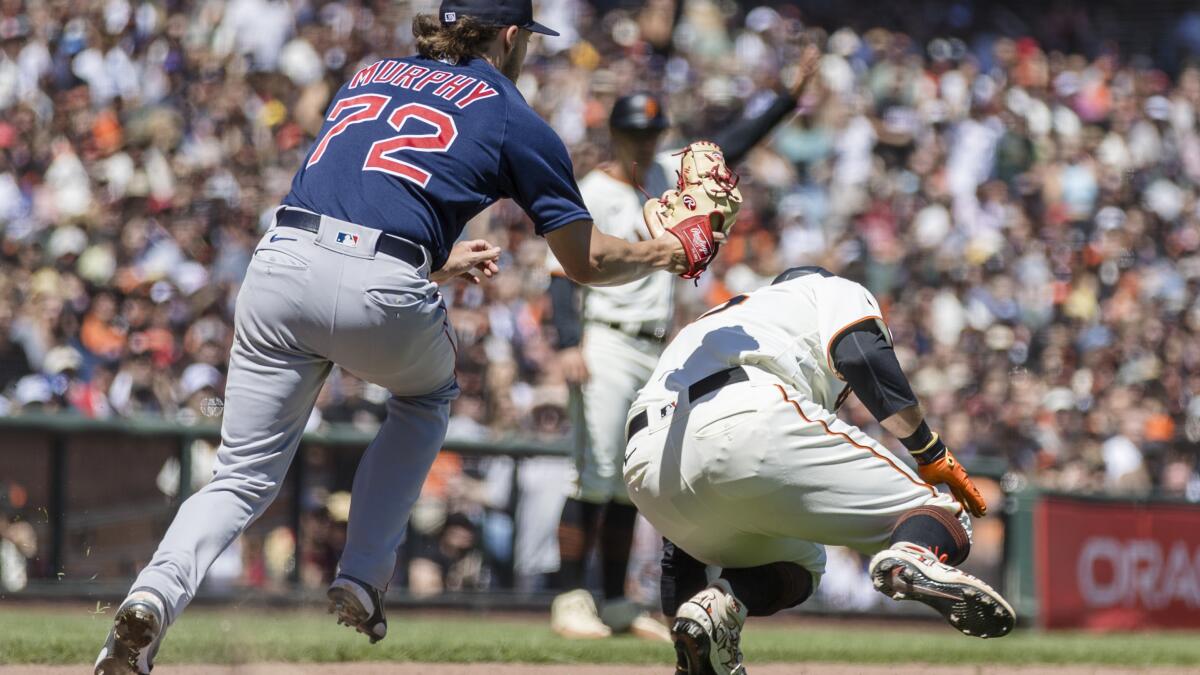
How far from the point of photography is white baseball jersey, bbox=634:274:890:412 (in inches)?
181

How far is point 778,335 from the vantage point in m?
4.69

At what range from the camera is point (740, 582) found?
16.0 ft

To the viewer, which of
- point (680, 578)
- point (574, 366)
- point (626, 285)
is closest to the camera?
point (680, 578)

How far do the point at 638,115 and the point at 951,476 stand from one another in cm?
290

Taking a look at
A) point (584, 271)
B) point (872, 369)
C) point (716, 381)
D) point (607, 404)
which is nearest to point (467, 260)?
point (584, 271)

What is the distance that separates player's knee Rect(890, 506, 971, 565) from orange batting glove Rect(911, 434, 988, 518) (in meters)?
0.22

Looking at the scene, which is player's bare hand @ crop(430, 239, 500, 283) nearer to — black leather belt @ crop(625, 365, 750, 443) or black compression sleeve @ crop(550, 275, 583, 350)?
black leather belt @ crop(625, 365, 750, 443)

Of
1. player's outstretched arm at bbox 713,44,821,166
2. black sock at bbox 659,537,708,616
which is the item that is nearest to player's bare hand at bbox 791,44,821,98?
player's outstretched arm at bbox 713,44,821,166

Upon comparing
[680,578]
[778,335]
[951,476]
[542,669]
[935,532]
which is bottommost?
[542,669]

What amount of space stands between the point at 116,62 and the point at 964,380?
7508 millimetres

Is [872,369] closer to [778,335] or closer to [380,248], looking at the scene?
[778,335]

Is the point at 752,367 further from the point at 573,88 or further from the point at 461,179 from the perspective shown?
the point at 573,88

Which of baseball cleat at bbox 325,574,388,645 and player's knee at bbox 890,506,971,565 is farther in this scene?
baseball cleat at bbox 325,574,388,645

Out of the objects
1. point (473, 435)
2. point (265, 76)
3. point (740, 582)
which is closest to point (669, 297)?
point (740, 582)
